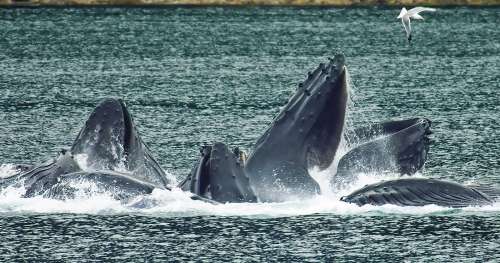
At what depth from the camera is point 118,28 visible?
137m

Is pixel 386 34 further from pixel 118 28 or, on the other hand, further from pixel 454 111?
pixel 454 111

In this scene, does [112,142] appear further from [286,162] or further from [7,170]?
[7,170]

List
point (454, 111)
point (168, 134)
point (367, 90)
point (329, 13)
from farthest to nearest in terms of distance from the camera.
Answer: point (329, 13) < point (367, 90) < point (454, 111) < point (168, 134)

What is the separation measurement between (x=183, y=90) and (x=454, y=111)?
1734cm

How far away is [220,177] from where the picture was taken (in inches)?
1523

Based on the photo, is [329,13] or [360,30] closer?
[360,30]

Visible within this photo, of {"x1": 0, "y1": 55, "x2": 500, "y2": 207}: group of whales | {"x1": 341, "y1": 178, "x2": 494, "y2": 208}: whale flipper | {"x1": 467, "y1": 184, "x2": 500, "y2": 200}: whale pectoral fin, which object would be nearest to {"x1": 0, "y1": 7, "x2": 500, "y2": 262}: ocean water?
{"x1": 341, "y1": 178, "x2": 494, "y2": 208}: whale flipper

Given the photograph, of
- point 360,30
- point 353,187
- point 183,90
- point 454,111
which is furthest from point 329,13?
point 353,187

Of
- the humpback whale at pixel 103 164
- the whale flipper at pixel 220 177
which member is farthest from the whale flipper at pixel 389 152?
the humpback whale at pixel 103 164

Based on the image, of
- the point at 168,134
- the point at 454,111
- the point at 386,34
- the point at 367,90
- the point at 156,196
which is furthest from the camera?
the point at 386,34

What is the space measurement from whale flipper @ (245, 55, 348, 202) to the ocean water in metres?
0.59

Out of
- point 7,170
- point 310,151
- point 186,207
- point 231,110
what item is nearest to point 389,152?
point 310,151

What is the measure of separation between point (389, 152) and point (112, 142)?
23.7 ft

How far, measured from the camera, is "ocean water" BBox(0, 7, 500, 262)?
124 ft
